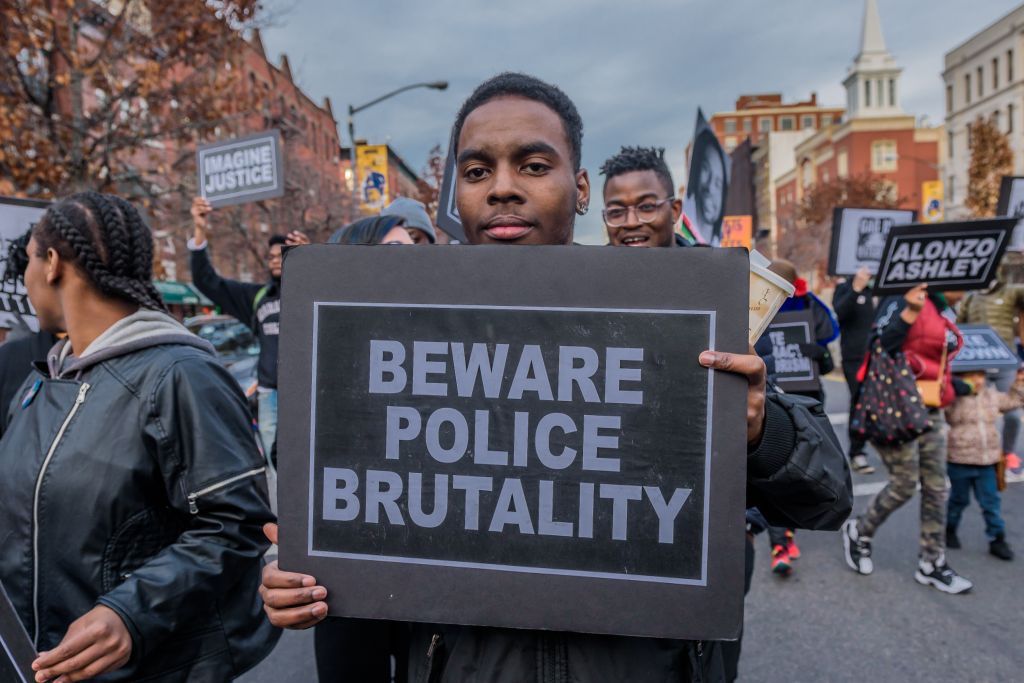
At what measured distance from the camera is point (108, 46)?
9.96 meters

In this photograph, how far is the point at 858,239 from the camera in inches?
266

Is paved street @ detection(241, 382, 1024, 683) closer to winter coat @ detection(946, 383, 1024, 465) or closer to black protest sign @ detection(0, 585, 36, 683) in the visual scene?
winter coat @ detection(946, 383, 1024, 465)

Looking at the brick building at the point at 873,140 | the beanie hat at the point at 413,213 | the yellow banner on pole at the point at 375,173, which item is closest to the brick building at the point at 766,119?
the brick building at the point at 873,140

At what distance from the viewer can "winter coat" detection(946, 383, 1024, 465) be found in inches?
194

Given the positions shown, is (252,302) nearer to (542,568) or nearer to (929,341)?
(929,341)

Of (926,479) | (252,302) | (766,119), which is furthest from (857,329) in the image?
(766,119)

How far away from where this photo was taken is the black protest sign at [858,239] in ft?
21.9

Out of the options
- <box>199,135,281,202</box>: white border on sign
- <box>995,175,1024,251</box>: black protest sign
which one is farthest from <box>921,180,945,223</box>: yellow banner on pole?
<box>199,135,281,202</box>: white border on sign

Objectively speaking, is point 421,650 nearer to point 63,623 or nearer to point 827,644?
point 63,623

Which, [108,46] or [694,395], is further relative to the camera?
[108,46]

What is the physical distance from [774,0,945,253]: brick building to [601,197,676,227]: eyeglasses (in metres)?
50.6

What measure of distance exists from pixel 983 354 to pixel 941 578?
1.80 m

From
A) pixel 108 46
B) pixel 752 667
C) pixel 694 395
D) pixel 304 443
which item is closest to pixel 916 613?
pixel 752 667

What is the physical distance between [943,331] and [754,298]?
3877 millimetres
